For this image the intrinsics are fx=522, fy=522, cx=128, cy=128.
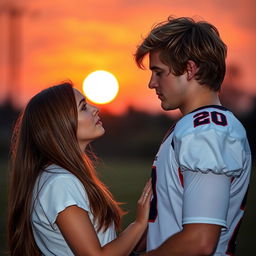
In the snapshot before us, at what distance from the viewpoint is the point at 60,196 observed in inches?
106

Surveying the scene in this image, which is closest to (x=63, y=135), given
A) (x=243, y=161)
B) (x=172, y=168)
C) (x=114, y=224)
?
(x=114, y=224)

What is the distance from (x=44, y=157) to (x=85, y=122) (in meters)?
0.32

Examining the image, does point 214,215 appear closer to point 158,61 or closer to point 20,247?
point 158,61

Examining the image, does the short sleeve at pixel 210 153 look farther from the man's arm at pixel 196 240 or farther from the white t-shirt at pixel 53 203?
the white t-shirt at pixel 53 203

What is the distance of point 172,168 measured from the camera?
2383mm

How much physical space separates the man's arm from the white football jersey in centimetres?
3

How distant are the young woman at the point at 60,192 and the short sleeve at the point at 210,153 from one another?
0.53 m

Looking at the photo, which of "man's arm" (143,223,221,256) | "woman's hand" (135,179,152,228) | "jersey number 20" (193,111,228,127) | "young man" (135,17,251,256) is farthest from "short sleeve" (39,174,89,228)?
"jersey number 20" (193,111,228,127)

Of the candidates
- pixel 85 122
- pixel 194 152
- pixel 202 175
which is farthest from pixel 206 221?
pixel 85 122

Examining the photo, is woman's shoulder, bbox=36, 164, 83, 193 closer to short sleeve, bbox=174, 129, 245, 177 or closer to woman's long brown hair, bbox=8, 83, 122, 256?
woman's long brown hair, bbox=8, 83, 122, 256

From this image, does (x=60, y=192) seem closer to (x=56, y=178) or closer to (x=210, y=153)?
(x=56, y=178)

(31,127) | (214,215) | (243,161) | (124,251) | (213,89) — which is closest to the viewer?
(214,215)

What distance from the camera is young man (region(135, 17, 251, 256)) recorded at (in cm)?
220

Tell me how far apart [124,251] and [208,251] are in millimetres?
701
